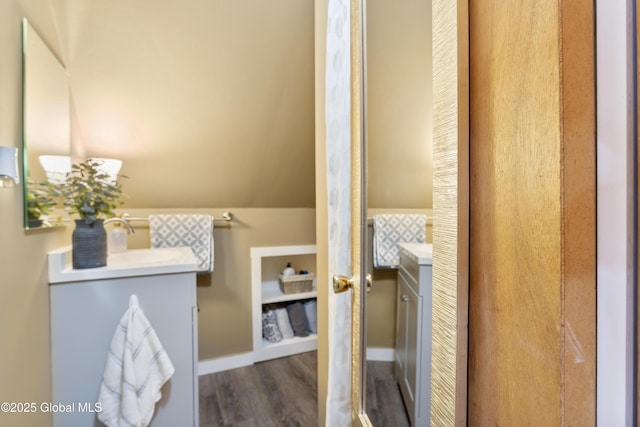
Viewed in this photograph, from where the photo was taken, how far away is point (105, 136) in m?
1.69

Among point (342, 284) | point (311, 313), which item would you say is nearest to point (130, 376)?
point (342, 284)

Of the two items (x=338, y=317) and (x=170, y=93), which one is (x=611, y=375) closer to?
(x=338, y=317)

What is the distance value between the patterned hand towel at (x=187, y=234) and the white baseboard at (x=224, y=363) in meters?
0.75

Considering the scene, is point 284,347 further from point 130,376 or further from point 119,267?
point 119,267

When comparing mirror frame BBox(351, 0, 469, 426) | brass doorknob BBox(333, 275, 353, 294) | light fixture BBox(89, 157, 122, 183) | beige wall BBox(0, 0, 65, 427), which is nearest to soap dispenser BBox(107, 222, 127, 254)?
light fixture BBox(89, 157, 122, 183)

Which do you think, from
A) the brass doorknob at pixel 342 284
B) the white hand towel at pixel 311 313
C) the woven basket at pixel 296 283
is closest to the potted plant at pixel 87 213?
the brass doorknob at pixel 342 284

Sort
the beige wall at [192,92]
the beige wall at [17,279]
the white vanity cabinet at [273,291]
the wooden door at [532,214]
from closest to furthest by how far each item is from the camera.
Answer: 1. the wooden door at [532,214]
2. the beige wall at [17,279]
3. the beige wall at [192,92]
4. the white vanity cabinet at [273,291]

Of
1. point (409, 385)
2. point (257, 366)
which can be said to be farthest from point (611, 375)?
point (257, 366)

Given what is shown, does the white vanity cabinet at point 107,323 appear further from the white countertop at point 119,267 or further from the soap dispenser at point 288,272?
the soap dispenser at point 288,272

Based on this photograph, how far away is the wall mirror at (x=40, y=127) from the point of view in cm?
95

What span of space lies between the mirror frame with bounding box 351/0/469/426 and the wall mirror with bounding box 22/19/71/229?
49.7 inches

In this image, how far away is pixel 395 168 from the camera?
2.08ft

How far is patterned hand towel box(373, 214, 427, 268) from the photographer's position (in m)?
0.55

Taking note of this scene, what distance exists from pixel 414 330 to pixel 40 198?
132 cm
